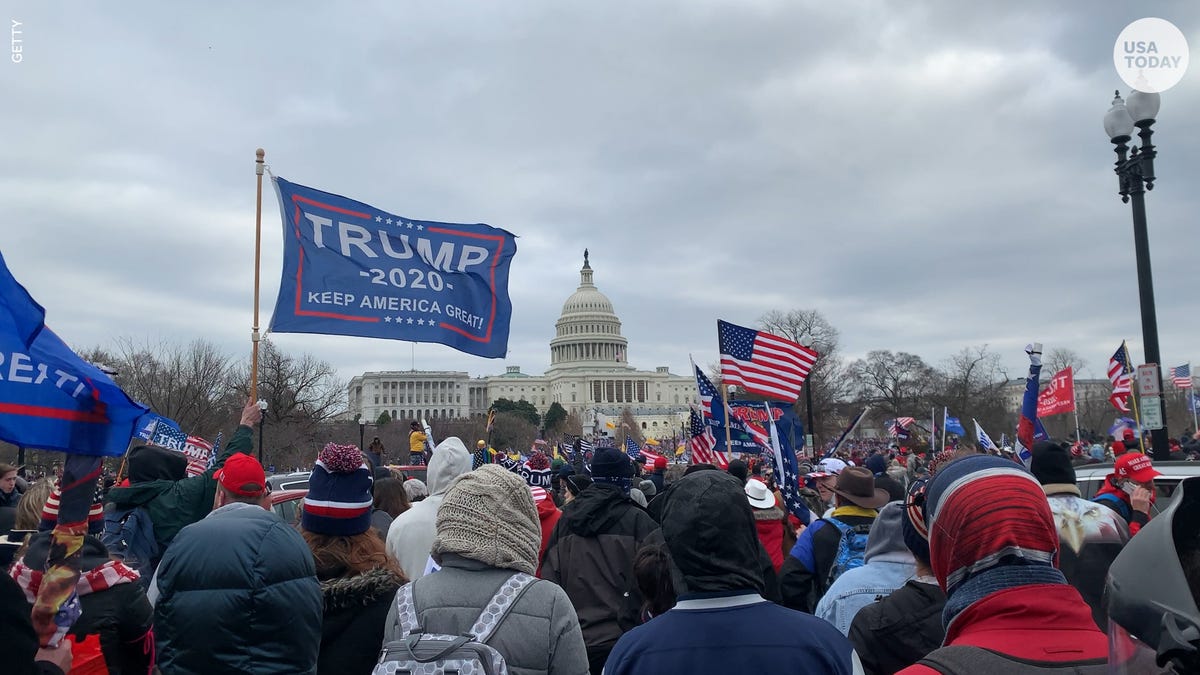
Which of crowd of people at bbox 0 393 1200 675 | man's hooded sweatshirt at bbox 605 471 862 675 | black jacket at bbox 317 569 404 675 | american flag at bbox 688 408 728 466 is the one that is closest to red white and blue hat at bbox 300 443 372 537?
crowd of people at bbox 0 393 1200 675

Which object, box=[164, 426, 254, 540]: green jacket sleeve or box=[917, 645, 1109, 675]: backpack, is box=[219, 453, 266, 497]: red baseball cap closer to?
box=[164, 426, 254, 540]: green jacket sleeve

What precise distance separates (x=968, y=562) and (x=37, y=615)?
9.93 ft

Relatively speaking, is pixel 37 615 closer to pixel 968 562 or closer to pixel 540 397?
pixel 968 562

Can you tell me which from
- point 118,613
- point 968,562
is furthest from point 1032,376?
point 118,613

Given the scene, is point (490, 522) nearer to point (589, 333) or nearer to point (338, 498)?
point (338, 498)

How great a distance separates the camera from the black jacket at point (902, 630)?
3.26 m

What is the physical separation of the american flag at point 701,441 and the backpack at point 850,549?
716 centimetres

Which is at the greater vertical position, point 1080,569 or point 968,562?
point 968,562

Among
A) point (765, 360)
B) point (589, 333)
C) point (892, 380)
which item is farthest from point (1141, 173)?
point (589, 333)

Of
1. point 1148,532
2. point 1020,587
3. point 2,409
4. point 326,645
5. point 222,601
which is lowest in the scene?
point 326,645

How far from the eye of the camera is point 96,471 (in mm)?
3336

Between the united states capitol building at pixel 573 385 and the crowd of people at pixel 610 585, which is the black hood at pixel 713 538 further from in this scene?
the united states capitol building at pixel 573 385

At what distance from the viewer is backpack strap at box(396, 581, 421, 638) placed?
113 inches

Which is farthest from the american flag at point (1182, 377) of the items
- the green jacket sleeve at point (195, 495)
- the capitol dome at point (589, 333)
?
the capitol dome at point (589, 333)
